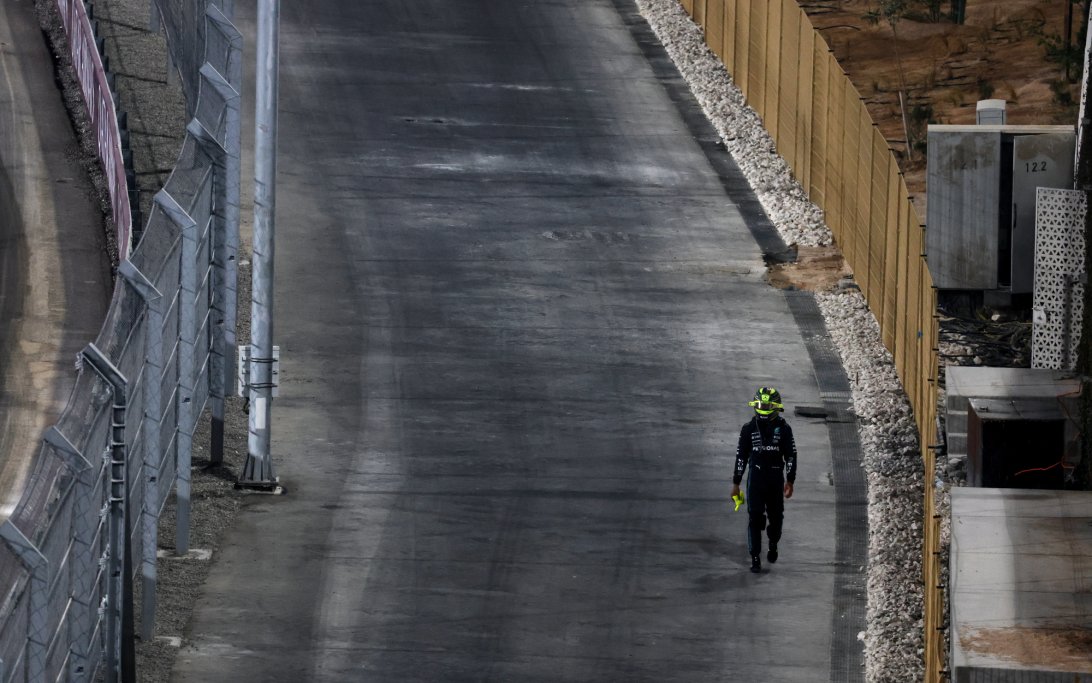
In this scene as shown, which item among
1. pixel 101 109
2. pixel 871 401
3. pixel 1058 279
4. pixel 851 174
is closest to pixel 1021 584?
pixel 1058 279

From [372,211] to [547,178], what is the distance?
2.55m

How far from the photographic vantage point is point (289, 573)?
15.9 meters

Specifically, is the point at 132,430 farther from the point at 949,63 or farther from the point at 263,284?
the point at 949,63

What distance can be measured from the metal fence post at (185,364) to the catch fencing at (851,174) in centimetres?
562

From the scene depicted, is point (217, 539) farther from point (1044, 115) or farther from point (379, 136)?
point (1044, 115)

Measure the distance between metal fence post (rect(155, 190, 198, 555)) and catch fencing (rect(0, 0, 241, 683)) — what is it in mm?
11

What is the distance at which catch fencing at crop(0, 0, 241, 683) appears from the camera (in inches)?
436

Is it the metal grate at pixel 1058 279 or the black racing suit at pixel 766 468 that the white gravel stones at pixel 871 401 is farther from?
the metal grate at pixel 1058 279

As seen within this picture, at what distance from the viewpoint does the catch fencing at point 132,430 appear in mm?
11086

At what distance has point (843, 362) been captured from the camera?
67.1 ft

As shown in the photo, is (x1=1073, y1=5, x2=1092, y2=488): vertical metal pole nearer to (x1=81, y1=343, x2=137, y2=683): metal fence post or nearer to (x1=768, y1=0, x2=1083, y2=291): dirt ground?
(x1=768, y1=0, x2=1083, y2=291): dirt ground

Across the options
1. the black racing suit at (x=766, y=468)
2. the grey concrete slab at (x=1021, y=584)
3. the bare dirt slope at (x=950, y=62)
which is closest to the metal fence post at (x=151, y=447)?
the black racing suit at (x=766, y=468)

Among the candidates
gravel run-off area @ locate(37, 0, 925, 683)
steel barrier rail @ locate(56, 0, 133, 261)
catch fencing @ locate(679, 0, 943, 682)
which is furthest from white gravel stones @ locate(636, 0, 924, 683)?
steel barrier rail @ locate(56, 0, 133, 261)

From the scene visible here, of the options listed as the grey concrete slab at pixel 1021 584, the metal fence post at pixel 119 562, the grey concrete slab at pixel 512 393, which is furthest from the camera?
the grey concrete slab at pixel 512 393
